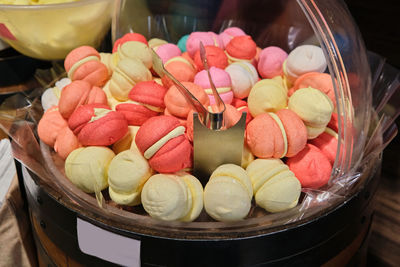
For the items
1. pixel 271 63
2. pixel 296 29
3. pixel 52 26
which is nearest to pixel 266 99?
pixel 271 63

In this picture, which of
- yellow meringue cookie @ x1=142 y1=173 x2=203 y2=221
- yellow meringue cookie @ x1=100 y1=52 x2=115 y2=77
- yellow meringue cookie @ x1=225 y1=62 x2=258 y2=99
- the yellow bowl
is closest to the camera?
yellow meringue cookie @ x1=142 y1=173 x2=203 y2=221

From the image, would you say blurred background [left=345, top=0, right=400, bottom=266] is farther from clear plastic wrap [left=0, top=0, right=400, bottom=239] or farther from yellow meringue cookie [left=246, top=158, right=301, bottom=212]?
yellow meringue cookie [left=246, top=158, right=301, bottom=212]

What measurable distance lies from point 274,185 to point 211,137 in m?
0.14

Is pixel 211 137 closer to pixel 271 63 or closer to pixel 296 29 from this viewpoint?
pixel 271 63

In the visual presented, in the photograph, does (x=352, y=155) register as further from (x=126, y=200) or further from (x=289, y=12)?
(x=289, y=12)

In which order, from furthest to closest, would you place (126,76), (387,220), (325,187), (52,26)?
(387,220), (52,26), (126,76), (325,187)

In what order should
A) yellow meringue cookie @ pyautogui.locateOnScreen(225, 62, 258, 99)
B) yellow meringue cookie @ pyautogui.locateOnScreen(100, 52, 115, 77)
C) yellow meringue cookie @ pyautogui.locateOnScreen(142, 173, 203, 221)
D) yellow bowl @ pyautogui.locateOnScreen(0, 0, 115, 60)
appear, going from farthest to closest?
yellow bowl @ pyautogui.locateOnScreen(0, 0, 115, 60), yellow meringue cookie @ pyautogui.locateOnScreen(100, 52, 115, 77), yellow meringue cookie @ pyautogui.locateOnScreen(225, 62, 258, 99), yellow meringue cookie @ pyautogui.locateOnScreen(142, 173, 203, 221)

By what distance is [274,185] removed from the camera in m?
0.65

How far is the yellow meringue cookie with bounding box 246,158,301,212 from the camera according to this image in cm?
65

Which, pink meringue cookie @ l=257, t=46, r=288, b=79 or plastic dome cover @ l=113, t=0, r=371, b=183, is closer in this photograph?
plastic dome cover @ l=113, t=0, r=371, b=183

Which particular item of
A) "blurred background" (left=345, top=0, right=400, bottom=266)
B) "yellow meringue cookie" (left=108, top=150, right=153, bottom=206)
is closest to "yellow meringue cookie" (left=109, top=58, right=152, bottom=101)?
"yellow meringue cookie" (left=108, top=150, right=153, bottom=206)

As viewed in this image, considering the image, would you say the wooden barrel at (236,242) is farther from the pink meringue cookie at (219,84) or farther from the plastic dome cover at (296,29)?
the pink meringue cookie at (219,84)

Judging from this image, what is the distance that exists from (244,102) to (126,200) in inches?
14.0

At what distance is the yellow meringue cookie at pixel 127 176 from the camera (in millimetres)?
651
